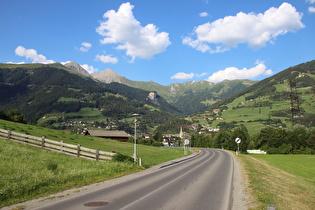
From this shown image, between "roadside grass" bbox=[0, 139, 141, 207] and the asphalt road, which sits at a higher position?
"roadside grass" bbox=[0, 139, 141, 207]

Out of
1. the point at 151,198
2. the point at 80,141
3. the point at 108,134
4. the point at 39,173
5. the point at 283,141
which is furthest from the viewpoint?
the point at 108,134

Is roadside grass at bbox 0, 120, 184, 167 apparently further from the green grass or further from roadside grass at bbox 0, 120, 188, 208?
the green grass

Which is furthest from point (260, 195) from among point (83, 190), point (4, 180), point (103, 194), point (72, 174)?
point (4, 180)

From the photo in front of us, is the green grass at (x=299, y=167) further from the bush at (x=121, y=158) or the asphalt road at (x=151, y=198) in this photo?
the bush at (x=121, y=158)

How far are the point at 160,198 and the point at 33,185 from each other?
6.66 m

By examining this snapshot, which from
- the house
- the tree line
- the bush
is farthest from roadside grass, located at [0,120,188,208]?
the tree line

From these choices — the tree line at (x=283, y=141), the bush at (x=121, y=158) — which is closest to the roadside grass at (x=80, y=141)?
the bush at (x=121, y=158)

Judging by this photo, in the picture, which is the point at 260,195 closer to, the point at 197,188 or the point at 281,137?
the point at 197,188

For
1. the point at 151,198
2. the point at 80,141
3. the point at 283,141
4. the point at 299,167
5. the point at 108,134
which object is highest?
the point at 108,134

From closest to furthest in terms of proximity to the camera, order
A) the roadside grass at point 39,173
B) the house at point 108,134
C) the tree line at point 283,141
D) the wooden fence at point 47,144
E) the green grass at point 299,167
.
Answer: the roadside grass at point 39,173 < the wooden fence at point 47,144 < the green grass at point 299,167 < the tree line at point 283,141 < the house at point 108,134

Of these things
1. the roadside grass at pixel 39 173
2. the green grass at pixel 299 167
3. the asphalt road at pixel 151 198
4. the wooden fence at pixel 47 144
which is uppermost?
the wooden fence at pixel 47 144

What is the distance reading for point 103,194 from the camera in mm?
12695

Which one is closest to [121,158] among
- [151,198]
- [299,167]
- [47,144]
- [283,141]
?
[47,144]

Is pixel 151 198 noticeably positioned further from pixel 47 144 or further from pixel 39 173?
pixel 47 144
